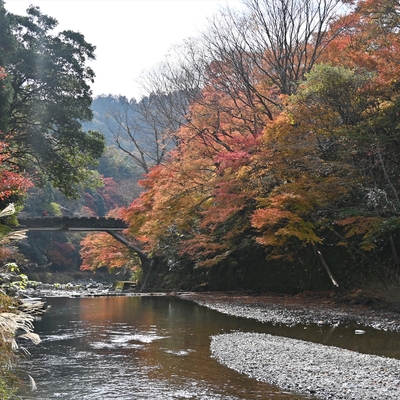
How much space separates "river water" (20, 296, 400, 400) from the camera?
205 inches

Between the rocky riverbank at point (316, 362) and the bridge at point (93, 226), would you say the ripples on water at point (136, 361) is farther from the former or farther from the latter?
the bridge at point (93, 226)

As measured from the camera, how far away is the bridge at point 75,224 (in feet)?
81.8

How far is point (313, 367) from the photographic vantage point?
5957mm

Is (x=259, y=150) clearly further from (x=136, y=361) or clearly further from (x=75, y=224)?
(x=75, y=224)

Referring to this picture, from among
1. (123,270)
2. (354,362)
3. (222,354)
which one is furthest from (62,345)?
(123,270)

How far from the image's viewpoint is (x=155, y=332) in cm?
928

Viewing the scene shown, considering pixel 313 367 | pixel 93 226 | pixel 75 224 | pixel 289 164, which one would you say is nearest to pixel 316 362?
pixel 313 367

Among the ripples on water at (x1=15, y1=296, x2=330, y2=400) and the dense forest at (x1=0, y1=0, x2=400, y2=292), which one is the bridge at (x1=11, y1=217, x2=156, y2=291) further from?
the ripples on water at (x1=15, y1=296, x2=330, y2=400)

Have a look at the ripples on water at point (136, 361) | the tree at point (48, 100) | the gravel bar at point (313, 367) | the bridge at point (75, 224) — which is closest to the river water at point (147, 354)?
the ripples on water at point (136, 361)

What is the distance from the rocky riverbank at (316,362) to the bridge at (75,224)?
15.0 meters

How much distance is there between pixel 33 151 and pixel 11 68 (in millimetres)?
2758

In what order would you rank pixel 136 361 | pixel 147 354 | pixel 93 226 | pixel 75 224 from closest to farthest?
pixel 136 361 < pixel 147 354 < pixel 93 226 < pixel 75 224

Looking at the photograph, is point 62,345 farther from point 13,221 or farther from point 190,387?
point 13,221

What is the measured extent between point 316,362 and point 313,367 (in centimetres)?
27
